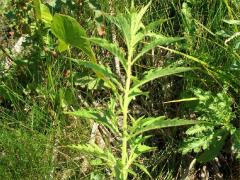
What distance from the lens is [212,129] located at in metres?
1.80

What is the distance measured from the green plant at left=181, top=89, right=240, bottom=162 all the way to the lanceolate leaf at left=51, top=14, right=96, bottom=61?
0.45 m

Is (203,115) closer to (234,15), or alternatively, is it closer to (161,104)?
(161,104)

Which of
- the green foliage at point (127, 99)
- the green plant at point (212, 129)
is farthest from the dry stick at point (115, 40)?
the green foliage at point (127, 99)

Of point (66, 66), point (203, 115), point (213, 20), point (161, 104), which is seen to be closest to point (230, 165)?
point (203, 115)

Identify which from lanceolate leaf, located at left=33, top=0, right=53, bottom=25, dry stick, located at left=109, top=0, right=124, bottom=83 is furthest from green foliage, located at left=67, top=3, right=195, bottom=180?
dry stick, located at left=109, top=0, right=124, bottom=83

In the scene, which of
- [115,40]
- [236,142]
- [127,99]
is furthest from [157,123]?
[115,40]

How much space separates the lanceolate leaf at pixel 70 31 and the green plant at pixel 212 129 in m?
0.45

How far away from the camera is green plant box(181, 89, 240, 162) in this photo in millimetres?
1775

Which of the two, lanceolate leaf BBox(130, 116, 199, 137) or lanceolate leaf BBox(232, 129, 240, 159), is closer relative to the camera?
lanceolate leaf BBox(130, 116, 199, 137)

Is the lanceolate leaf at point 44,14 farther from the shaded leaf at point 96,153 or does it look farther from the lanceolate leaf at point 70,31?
the shaded leaf at point 96,153

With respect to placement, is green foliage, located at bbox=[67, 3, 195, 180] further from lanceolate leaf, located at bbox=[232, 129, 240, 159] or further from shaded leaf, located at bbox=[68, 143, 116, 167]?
lanceolate leaf, located at bbox=[232, 129, 240, 159]

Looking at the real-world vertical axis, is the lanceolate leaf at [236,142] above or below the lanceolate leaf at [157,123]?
below

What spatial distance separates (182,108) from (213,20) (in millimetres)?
379

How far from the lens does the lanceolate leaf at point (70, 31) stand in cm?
169
